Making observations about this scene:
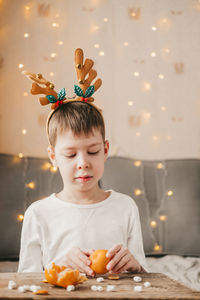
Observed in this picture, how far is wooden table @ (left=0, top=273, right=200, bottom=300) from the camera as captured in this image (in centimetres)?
57

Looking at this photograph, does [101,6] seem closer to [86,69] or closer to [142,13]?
[142,13]

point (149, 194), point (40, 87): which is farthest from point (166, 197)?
point (40, 87)

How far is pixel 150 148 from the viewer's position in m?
2.57

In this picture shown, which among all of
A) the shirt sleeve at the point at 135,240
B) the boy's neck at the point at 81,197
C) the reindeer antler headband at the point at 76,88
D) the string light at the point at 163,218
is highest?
the reindeer antler headband at the point at 76,88

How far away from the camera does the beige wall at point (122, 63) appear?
2521 mm

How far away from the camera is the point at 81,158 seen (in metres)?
1.02

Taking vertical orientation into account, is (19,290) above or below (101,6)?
below

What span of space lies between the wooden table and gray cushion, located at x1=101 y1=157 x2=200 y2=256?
1.29 m

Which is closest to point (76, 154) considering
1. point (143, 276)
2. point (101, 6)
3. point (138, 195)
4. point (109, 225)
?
point (109, 225)

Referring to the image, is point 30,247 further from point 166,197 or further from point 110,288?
point 166,197

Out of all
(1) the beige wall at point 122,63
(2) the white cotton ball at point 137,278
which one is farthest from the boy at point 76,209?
(1) the beige wall at point 122,63

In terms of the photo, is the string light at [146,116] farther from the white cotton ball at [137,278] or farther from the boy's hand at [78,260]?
the white cotton ball at [137,278]

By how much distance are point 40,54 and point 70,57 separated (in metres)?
0.22

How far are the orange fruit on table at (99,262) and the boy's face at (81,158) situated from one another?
0.28 m
